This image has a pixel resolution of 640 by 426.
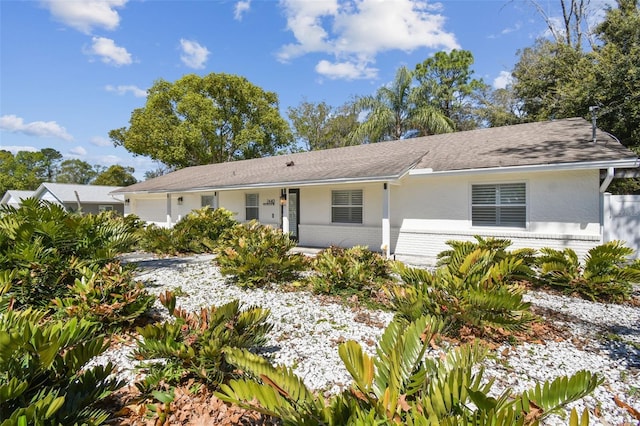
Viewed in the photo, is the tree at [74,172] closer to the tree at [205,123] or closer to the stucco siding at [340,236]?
the tree at [205,123]

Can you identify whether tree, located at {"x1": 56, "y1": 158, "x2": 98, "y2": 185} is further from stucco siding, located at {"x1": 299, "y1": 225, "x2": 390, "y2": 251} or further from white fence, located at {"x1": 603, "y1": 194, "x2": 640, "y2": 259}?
white fence, located at {"x1": 603, "y1": 194, "x2": 640, "y2": 259}

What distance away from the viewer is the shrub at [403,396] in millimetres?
1830

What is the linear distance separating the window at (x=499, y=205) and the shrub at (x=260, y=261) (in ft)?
19.0

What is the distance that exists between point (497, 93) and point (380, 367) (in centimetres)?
2970

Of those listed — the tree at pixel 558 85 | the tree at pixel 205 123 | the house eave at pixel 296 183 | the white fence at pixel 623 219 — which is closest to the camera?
the white fence at pixel 623 219

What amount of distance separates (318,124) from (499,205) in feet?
90.0

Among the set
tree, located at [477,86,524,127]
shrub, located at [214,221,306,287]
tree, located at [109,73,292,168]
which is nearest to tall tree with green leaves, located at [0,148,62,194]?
tree, located at [109,73,292,168]

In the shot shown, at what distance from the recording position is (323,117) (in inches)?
1374

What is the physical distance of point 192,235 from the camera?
1126cm

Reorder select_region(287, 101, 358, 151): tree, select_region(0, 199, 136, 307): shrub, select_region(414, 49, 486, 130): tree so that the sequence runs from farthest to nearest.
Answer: select_region(287, 101, 358, 151): tree
select_region(414, 49, 486, 130): tree
select_region(0, 199, 136, 307): shrub

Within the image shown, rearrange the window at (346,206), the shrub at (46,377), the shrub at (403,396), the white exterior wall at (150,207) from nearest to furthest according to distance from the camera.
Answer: the shrub at (403,396) → the shrub at (46,377) → the window at (346,206) → the white exterior wall at (150,207)

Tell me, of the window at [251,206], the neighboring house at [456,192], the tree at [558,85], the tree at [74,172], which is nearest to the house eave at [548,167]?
the neighboring house at [456,192]

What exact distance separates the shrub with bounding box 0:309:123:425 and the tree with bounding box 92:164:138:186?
54.8 metres

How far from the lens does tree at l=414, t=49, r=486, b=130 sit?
91.3 feet
